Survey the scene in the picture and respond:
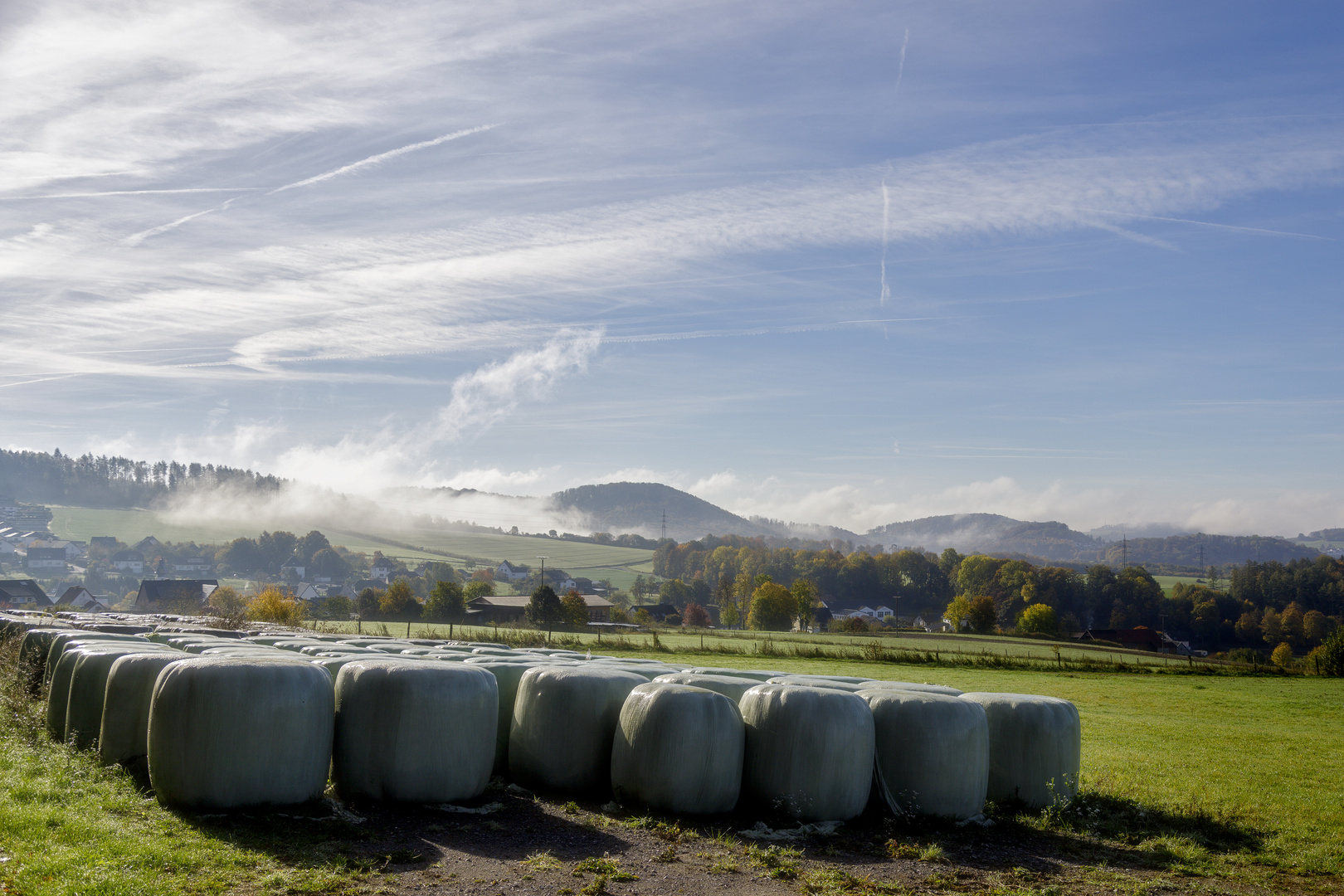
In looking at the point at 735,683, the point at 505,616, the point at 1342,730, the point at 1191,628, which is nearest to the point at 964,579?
the point at 1191,628

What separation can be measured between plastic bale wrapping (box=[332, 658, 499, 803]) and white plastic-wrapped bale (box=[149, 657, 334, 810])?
1.87ft

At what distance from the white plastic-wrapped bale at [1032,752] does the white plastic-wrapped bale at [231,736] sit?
328 inches

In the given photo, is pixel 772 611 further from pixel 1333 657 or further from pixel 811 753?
pixel 811 753

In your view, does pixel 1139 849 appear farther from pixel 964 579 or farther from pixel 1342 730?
pixel 964 579

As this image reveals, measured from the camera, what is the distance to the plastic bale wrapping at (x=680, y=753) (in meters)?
10.3

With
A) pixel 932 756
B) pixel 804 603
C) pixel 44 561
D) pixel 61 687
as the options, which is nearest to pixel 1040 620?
pixel 804 603

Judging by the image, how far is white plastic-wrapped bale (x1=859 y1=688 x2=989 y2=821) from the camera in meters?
10.8

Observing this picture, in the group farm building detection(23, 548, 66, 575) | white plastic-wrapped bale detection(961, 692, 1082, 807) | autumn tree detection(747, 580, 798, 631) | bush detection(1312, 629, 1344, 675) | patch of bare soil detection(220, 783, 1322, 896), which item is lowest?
farm building detection(23, 548, 66, 575)

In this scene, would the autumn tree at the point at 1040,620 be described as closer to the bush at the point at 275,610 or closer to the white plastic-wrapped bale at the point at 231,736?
the bush at the point at 275,610

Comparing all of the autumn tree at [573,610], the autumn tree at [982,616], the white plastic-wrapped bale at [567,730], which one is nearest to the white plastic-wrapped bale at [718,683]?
the white plastic-wrapped bale at [567,730]

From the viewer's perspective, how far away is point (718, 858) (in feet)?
29.1

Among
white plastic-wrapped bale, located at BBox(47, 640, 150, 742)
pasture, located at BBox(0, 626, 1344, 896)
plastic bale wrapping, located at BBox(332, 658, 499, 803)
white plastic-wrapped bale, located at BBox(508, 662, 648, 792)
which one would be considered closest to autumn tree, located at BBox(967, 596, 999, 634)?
pasture, located at BBox(0, 626, 1344, 896)

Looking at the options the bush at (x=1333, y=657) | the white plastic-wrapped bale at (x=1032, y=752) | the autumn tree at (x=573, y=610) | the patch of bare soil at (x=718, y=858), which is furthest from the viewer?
the autumn tree at (x=573, y=610)

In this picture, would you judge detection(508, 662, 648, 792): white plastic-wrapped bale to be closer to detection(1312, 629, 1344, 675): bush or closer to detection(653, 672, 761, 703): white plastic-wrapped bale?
detection(653, 672, 761, 703): white plastic-wrapped bale
